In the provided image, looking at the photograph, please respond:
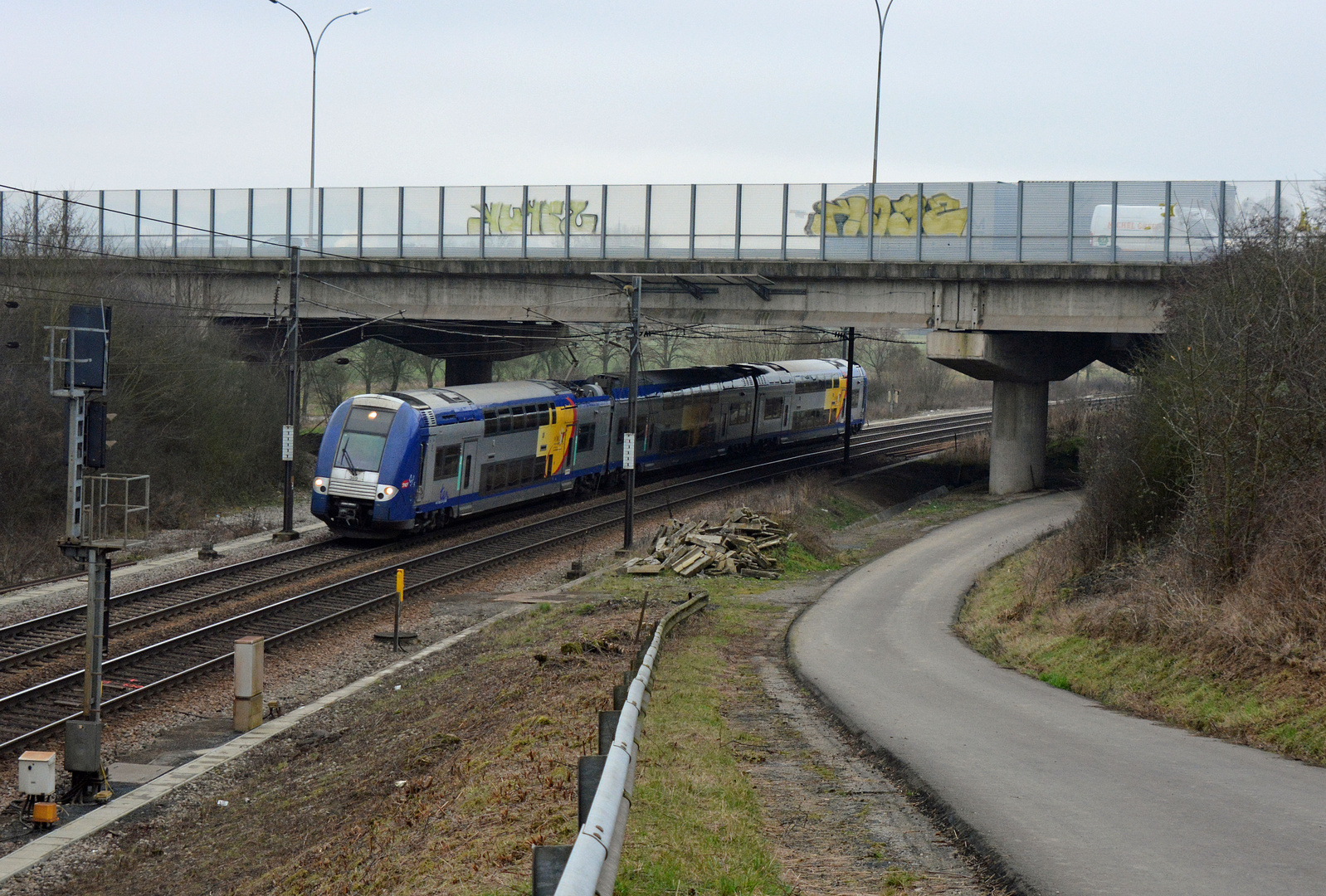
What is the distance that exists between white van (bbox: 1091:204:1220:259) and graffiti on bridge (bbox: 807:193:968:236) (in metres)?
3.71

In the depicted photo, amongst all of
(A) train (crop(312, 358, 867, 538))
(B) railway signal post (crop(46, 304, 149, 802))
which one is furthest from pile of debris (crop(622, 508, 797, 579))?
(B) railway signal post (crop(46, 304, 149, 802))

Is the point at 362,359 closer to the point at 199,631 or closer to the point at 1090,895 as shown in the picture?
the point at 199,631

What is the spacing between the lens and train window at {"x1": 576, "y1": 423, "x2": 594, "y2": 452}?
118 ft

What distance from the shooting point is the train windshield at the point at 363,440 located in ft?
91.3

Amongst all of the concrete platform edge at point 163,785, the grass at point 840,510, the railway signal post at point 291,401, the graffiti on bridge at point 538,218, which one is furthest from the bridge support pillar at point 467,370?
the concrete platform edge at point 163,785

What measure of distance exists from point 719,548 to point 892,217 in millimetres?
12581

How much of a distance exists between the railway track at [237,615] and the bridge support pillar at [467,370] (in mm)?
19489

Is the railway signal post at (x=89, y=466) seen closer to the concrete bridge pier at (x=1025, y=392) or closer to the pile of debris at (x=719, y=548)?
the pile of debris at (x=719, y=548)

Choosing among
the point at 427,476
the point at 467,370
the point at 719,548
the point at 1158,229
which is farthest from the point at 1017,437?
the point at 467,370

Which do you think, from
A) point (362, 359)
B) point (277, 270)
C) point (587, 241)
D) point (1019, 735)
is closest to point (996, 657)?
point (1019, 735)

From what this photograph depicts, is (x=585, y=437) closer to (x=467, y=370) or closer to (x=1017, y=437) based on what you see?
(x=1017, y=437)

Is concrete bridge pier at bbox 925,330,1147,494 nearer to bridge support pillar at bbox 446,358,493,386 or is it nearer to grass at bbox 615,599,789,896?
bridge support pillar at bbox 446,358,493,386

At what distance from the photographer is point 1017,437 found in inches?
1629

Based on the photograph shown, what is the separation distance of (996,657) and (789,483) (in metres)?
20.0
